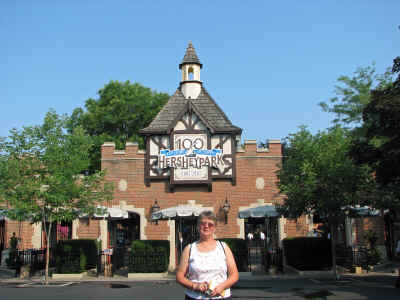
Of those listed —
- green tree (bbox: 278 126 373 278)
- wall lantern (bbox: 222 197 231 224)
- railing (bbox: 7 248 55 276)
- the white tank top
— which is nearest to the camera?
the white tank top

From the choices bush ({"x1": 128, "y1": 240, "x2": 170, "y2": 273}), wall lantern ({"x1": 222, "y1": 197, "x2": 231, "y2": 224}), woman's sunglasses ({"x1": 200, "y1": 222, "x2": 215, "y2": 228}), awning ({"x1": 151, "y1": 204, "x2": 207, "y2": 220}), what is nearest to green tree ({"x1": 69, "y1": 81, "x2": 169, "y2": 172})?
wall lantern ({"x1": 222, "y1": 197, "x2": 231, "y2": 224})

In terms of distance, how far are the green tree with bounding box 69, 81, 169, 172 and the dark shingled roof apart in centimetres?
1131

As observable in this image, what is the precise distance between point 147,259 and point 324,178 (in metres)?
7.85

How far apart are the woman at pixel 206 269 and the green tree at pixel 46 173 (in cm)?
1223

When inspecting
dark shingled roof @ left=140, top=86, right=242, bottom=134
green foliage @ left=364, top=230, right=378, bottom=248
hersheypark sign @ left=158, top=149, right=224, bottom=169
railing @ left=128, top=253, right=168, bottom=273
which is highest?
dark shingled roof @ left=140, top=86, right=242, bottom=134

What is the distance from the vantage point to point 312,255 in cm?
1728

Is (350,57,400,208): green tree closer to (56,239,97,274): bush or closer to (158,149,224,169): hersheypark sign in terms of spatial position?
(158,149,224,169): hersheypark sign

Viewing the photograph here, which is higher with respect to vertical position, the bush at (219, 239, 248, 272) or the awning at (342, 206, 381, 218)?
the awning at (342, 206, 381, 218)

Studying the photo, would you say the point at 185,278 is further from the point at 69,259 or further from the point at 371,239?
the point at 371,239

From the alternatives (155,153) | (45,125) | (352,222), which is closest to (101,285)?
(45,125)

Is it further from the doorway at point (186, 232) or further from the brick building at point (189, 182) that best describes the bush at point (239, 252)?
the doorway at point (186, 232)

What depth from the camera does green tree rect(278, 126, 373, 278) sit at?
48.3ft

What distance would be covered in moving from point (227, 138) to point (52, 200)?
384 inches

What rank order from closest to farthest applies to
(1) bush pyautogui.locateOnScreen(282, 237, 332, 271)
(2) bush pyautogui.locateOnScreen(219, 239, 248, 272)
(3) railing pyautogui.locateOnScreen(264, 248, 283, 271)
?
(2) bush pyautogui.locateOnScreen(219, 239, 248, 272) < (1) bush pyautogui.locateOnScreen(282, 237, 332, 271) < (3) railing pyautogui.locateOnScreen(264, 248, 283, 271)
